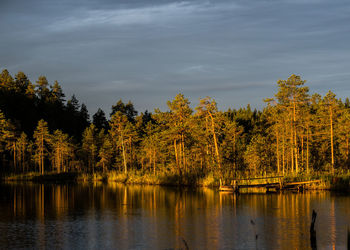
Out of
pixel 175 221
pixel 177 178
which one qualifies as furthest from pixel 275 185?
pixel 175 221

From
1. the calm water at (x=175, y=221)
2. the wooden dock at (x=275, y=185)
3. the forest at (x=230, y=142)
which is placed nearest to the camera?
the calm water at (x=175, y=221)

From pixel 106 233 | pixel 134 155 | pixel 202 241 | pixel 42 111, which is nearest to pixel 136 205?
pixel 106 233

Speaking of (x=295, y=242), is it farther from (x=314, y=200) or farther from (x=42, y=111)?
(x=42, y=111)

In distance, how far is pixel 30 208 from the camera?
40.2 meters

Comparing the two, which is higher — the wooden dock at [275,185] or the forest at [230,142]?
the forest at [230,142]

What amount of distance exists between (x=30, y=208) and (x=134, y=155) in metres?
52.6

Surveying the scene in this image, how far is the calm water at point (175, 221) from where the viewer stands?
24.0 meters

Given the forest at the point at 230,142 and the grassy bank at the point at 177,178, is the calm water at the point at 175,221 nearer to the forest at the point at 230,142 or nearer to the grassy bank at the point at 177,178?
the grassy bank at the point at 177,178

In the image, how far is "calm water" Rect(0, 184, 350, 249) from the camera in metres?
24.0

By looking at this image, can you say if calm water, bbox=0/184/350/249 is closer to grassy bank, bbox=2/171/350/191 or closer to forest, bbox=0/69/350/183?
grassy bank, bbox=2/171/350/191

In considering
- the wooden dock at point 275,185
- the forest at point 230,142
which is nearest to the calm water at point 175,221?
the wooden dock at point 275,185

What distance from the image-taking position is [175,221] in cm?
3206

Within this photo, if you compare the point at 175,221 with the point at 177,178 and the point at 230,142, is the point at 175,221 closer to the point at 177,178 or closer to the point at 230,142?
the point at 177,178

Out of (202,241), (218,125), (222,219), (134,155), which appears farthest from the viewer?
(134,155)
